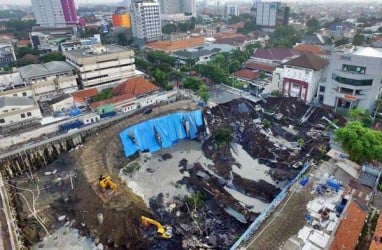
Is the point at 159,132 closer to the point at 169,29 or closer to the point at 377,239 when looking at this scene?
the point at 377,239

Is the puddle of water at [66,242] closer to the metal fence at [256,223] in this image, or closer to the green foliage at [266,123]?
the metal fence at [256,223]

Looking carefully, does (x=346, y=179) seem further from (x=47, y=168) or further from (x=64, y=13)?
(x=64, y=13)

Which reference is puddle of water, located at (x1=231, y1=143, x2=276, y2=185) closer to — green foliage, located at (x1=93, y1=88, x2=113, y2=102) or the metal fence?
the metal fence

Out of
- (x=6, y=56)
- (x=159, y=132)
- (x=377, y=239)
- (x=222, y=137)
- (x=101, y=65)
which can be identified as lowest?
(x=222, y=137)

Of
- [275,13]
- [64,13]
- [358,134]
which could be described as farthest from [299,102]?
[64,13]

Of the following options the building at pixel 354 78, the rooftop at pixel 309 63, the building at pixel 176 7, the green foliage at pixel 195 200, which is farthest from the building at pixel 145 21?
the green foliage at pixel 195 200

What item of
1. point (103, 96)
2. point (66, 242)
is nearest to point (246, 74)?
point (103, 96)
